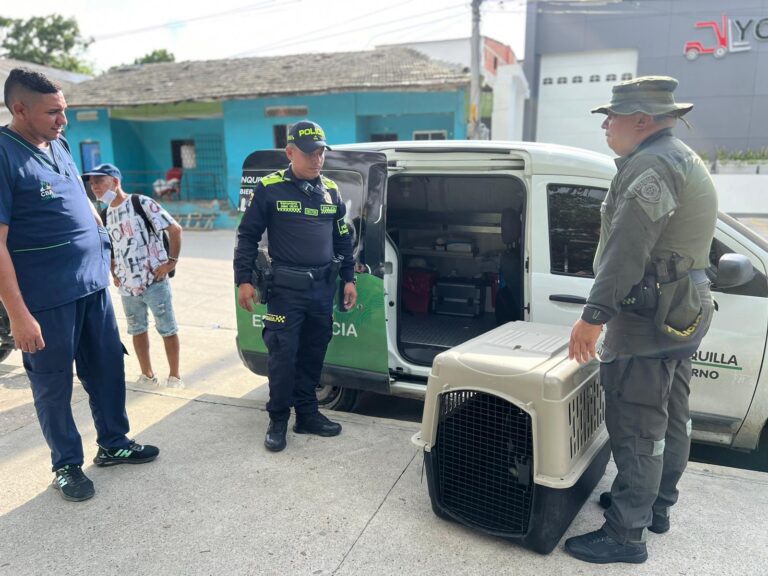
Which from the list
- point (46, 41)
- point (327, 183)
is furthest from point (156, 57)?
point (327, 183)

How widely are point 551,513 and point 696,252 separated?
3.89ft

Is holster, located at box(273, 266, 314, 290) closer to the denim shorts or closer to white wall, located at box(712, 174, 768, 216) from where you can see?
the denim shorts

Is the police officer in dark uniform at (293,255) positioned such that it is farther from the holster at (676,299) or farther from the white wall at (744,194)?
the white wall at (744,194)

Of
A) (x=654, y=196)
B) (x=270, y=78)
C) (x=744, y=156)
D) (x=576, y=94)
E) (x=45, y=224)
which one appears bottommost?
(x=45, y=224)

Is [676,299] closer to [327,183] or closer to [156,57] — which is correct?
[327,183]

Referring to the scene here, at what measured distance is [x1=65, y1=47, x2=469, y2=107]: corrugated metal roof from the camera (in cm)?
1452

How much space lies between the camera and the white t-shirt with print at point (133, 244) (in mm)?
4258

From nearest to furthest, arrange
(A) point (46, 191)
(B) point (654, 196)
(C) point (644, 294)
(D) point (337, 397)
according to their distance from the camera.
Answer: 1. (B) point (654, 196)
2. (C) point (644, 294)
3. (A) point (46, 191)
4. (D) point (337, 397)

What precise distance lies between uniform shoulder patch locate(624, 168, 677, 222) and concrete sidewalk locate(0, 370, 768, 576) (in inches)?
56.7

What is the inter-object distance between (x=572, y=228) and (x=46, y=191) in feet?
9.14

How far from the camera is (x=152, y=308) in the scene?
4406 millimetres

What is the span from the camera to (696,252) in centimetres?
217

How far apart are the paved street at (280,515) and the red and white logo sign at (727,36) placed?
78.1 feet

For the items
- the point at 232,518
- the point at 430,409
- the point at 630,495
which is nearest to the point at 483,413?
the point at 430,409
